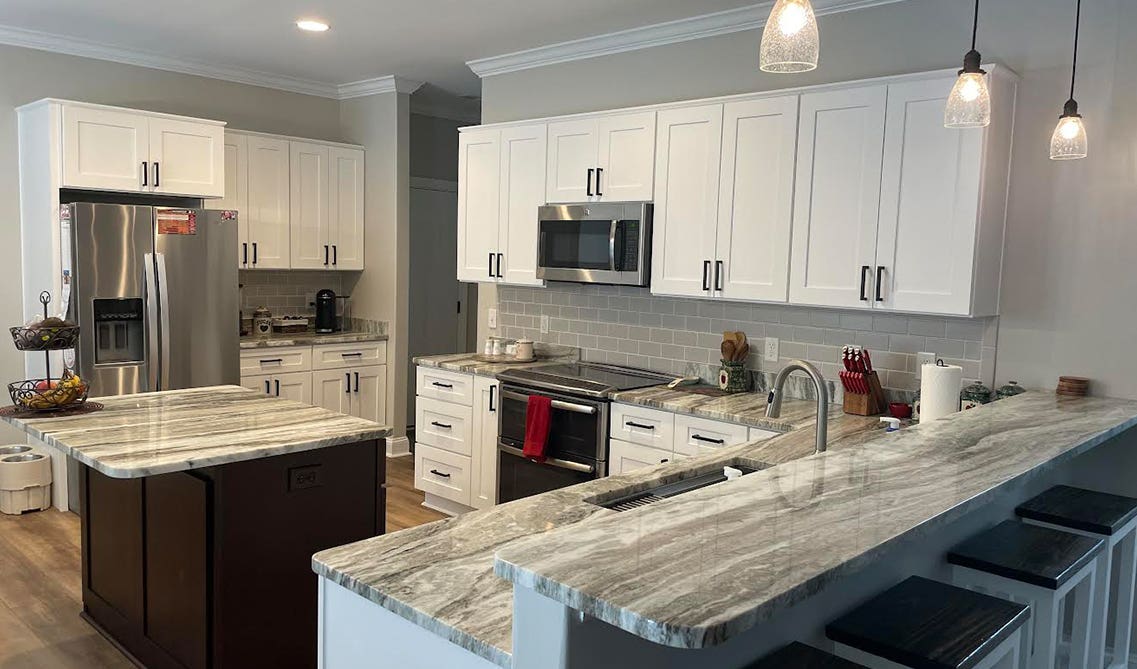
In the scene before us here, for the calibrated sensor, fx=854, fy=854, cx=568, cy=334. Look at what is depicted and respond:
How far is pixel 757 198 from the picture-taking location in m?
3.88

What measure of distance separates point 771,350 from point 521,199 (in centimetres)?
165

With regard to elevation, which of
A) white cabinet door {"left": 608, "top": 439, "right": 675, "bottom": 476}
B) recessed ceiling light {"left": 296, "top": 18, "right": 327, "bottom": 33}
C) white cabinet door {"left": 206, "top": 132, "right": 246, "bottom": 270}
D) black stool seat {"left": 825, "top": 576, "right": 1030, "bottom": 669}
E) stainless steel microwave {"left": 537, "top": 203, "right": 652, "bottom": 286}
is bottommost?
white cabinet door {"left": 608, "top": 439, "right": 675, "bottom": 476}

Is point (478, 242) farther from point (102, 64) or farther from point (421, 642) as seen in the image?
point (421, 642)

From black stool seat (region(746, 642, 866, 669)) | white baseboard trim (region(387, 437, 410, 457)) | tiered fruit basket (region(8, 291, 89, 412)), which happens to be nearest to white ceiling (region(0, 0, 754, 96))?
tiered fruit basket (region(8, 291, 89, 412))

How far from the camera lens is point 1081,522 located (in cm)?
249

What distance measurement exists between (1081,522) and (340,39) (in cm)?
440

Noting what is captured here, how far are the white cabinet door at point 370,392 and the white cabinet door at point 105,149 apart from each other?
1.90 m

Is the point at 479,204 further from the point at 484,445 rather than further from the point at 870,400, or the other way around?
the point at 870,400

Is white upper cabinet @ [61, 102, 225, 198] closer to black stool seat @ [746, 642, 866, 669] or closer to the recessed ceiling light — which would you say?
the recessed ceiling light

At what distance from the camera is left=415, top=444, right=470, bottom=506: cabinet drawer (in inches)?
190

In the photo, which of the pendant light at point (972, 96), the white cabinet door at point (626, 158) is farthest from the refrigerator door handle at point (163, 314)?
the pendant light at point (972, 96)

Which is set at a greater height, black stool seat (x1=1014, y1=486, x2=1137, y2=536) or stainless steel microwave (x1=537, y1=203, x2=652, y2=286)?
stainless steel microwave (x1=537, y1=203, x2=652, y2=286)

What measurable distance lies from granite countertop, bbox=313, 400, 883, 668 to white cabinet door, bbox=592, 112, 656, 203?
7.20 feet

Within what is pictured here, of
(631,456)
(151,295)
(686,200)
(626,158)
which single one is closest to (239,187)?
(151,295)
